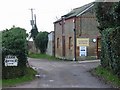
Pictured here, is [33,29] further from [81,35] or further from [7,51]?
[7,51]

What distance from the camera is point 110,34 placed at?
2142cm

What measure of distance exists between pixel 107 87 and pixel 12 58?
6.59 metres

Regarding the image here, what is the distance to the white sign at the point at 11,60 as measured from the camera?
21.9 meters

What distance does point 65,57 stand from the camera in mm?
44406

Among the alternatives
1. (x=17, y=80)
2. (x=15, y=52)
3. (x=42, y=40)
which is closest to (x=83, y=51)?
(x=15, y=52)

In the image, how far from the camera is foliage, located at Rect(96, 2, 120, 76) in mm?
19688

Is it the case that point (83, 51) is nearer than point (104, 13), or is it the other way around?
point (104, 13)

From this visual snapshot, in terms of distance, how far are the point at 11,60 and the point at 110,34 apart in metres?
5.70

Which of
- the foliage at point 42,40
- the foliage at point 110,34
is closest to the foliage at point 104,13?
the foliage at point 110,34

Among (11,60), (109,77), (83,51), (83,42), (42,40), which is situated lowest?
(109,77)

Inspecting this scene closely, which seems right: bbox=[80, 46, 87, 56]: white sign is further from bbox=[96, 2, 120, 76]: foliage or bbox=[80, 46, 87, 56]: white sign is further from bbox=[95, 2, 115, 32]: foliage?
bbox=[95, 2, 115, 32]: foliage

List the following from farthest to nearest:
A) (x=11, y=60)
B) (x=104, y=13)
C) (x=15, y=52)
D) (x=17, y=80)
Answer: (x=104, y=13)
(x=15, y=52)
(x=11, y=60)
(x=17, y=80)

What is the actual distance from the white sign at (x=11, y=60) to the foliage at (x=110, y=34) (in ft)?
17.7

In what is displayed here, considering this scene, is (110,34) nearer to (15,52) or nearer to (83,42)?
(15,52)
